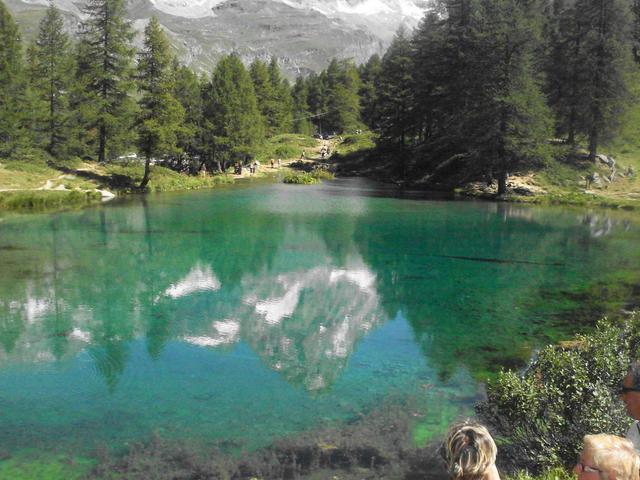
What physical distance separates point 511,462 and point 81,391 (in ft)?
28.5

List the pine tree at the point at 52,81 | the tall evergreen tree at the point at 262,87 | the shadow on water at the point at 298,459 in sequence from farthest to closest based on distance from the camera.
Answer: the tall evergreen tree at the point at 262,87
the pine tree at the point at 52,81
the shadow on water at the point at 298,459

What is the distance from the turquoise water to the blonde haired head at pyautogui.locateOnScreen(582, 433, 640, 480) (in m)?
5.79

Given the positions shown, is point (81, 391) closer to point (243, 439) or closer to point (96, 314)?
point (243, 439)

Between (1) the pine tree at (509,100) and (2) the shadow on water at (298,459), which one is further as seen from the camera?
(1) the pine tree at (509,100)

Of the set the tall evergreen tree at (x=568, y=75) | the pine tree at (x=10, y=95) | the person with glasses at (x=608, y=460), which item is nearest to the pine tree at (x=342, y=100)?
the tall evergreen tree at (x=568, y=75)

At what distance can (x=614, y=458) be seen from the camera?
169 inches

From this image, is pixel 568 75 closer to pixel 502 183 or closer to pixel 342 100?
pixel 502 183

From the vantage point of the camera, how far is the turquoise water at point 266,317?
10695 millimetres

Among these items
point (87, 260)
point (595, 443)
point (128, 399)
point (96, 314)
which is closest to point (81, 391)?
point (128, 399)

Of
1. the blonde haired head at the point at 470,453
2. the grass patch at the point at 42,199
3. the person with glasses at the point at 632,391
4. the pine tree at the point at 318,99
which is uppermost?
the pine tree at the point at 318,99

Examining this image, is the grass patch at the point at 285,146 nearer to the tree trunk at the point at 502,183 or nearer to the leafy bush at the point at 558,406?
the tree trunk at the point at 502,183

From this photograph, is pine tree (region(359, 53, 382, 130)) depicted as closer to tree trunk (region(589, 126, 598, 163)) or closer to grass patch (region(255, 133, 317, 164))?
grass patch (region(255, 133, 317, 164))

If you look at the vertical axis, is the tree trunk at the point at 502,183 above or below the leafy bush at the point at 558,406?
above

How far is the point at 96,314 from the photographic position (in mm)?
16875
